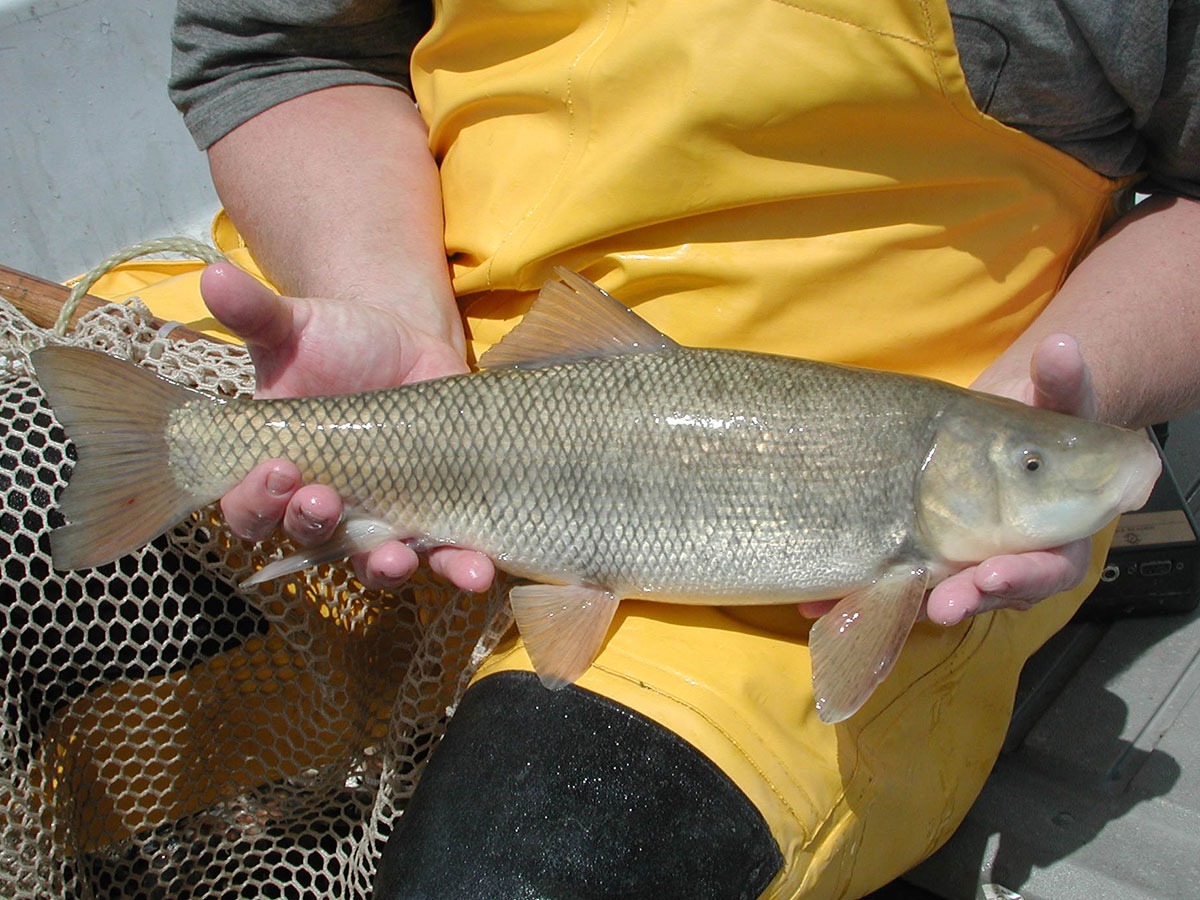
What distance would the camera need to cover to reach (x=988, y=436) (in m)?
1.65

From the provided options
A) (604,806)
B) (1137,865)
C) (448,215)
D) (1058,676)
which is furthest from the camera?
(1058,676)

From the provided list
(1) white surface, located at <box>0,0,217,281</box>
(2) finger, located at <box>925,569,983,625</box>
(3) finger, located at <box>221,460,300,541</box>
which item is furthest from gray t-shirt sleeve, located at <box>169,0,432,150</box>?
(1) white surface, located at <box>0,0,217,281</box>

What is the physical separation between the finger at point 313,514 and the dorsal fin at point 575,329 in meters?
0.41

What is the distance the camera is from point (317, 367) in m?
1.83

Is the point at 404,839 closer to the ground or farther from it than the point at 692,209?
closer to the ground

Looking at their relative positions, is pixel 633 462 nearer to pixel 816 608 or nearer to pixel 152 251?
pixel 816 608

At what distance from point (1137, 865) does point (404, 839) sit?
4.80 feet

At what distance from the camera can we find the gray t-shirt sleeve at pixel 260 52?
2.21 meters

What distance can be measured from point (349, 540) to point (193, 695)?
1.45 feet

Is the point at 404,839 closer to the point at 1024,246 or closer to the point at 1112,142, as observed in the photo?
the point at 1024,246

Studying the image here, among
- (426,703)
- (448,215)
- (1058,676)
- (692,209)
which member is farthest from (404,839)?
(1058,676)

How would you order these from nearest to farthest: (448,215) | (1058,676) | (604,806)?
(604,806), (448,215), (1058,676)

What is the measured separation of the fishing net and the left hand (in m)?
0.78

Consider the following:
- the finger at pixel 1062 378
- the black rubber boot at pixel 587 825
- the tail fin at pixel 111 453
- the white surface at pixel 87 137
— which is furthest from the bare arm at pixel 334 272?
the white surface at pixel 87 137
